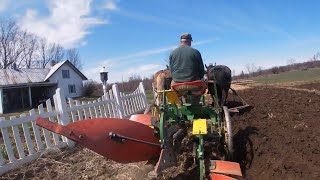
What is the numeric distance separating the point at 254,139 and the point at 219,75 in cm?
254

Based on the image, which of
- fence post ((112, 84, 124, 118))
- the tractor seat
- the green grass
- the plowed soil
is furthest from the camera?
the green grass

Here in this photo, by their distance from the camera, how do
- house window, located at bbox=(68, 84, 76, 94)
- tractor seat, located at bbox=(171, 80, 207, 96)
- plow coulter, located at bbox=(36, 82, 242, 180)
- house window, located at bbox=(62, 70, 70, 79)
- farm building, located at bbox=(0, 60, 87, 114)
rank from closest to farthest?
plow coulter, located at bbox=(36, 82, 242, 180) → tractor seat, located at bbox=(171, 80, 207, 96) → farm building, located at bbox=(0, 60, 87, 114) → house window, located at bbox=(62, 70, 70, 79) → house window, located at bbox=(68, 84, 76, 94)

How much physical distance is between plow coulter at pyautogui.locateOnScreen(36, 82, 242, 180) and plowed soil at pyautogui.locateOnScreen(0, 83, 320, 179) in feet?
1.35

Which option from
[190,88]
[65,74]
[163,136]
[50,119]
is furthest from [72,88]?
[163,136]

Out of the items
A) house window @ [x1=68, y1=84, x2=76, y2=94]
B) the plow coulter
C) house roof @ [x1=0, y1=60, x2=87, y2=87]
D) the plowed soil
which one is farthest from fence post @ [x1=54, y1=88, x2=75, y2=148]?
house window @ [x1=68, y1=84, x2=76, y2=94]

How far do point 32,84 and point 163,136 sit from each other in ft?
118

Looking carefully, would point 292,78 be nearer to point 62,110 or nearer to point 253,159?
point 62,110

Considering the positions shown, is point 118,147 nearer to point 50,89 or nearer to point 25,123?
point 25,123

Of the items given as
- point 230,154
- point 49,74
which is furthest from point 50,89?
point 230,154

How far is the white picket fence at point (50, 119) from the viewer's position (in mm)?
6426

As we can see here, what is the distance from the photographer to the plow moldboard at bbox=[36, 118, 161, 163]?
13.2ft

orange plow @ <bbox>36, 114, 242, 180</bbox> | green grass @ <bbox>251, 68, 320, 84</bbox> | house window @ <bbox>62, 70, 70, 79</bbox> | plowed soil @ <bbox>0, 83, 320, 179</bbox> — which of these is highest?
house window @ <bbox>62, 70, 70, 79</bbox>

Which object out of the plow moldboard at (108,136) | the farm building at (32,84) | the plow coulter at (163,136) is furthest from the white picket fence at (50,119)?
the farm building at (32,84)

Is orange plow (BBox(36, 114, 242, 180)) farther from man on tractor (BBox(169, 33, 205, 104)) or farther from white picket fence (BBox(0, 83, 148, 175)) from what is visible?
white picket fence (BBox(0, 83, 148, 175))
